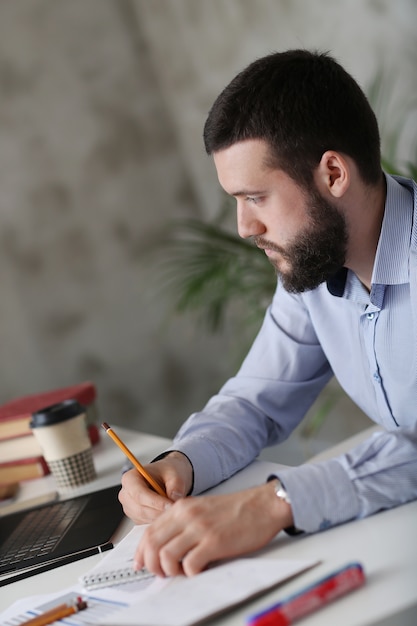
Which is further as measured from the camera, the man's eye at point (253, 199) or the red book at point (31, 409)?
the red book at point (31, 409)

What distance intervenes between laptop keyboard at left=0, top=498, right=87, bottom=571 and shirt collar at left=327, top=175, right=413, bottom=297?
0.70 metres

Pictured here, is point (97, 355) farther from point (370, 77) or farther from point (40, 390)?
point (370, 77)

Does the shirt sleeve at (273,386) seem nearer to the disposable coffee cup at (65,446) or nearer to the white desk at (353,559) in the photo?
the white desk at (353,559)

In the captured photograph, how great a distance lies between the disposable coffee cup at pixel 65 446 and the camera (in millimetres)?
1664

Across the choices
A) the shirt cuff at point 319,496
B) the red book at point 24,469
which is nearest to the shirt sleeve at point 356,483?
the shirt cuff at point 319,496

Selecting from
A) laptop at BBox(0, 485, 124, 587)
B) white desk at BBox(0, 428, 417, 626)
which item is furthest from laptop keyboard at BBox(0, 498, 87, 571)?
white desk at BBox(0, 428, 417, 626)

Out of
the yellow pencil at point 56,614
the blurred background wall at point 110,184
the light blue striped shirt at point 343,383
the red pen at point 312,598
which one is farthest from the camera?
the blurred background wall at point 110,184

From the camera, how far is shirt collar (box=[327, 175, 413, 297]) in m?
1.35

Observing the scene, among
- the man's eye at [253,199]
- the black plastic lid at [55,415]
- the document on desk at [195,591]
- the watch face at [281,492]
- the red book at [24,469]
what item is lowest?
the red book at [24,469]

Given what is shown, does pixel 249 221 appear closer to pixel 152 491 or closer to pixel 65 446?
pixel 152 491

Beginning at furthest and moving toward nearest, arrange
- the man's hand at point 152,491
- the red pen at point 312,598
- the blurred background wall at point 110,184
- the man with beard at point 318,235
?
the blurred background wall at point 110,184
the man with beard at point 318,235
the man's hand at point 152,491
the red pen at point 312,598

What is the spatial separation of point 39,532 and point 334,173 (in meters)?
0.83

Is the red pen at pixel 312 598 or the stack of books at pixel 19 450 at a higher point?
the red pen at pixel 312 598

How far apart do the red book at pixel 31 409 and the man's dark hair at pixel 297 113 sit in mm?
884
